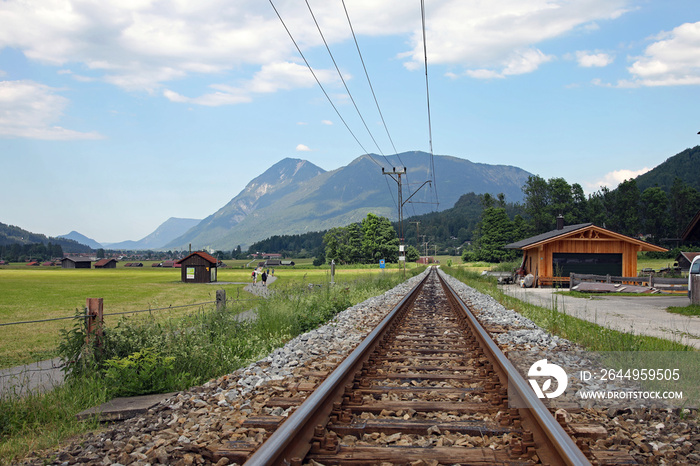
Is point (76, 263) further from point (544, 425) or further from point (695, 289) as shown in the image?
point (544, 425)

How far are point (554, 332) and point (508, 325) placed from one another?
121 centimetres

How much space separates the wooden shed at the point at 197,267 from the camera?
200ft

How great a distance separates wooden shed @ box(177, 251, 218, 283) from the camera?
200 ft

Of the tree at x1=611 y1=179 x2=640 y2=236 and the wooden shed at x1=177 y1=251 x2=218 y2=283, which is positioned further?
the tree at x1=611 y1=179 x2=640 y2=236

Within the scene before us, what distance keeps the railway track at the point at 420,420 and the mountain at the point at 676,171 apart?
491 ft

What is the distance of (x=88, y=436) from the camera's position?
15.1 ft

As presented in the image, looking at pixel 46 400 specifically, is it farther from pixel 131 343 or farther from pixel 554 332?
pixel 554 332

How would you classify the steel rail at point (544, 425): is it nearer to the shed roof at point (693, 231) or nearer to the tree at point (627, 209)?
the shed roof at point (693, 231)

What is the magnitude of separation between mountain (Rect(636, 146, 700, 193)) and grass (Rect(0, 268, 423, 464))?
483 ft

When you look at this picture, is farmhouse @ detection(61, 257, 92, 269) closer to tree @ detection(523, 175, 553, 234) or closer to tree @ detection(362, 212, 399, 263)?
tree @ detection(362, 212, 399, 263)

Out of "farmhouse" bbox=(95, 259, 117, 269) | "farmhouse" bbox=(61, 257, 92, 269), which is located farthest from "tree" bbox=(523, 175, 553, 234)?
"farmhouse" bbox=(61, 257, 92, 269)

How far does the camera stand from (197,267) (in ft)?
201

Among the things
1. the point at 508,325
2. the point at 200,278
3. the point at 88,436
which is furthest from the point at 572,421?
the point at 200,278

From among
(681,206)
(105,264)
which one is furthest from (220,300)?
(105,264)
